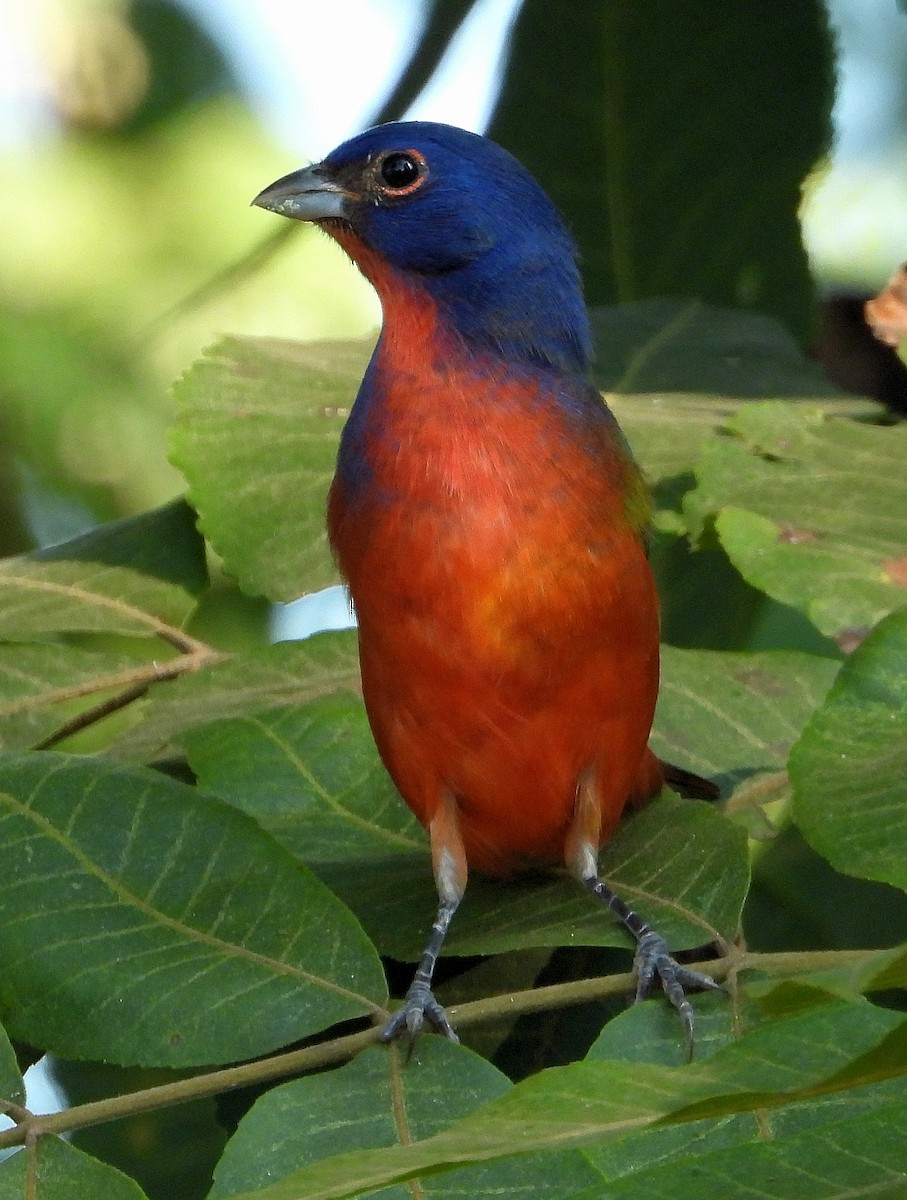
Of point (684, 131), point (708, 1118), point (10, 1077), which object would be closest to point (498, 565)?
point (10, 1077)

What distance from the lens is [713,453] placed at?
3.12 m

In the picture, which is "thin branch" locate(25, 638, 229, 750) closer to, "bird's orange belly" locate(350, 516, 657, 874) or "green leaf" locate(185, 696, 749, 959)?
"green leaf" locate(185, 696, 749, 959)

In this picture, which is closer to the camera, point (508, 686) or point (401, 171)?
point (508, 686)

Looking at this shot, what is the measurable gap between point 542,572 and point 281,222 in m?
2.20

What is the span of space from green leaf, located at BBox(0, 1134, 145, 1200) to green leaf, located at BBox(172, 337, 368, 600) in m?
1.59

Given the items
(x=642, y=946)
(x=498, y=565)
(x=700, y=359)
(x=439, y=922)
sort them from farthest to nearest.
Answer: (x=700, y=359)
(x=498, y=565)
(x=439, y=922)
(x=642, y=946)

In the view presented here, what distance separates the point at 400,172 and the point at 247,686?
1.08m

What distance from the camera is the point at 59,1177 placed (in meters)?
1.75

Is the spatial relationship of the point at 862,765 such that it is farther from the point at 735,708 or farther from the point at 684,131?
the point at 684,131

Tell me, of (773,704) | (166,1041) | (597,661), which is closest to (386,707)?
(597,661)

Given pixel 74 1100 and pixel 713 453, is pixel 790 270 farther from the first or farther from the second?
pixel 74 1100

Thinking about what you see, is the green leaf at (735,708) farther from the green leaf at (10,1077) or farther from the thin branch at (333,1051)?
the green leaf at (10,1077)

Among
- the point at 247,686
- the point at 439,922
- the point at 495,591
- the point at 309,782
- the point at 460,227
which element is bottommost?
the point at 439,922

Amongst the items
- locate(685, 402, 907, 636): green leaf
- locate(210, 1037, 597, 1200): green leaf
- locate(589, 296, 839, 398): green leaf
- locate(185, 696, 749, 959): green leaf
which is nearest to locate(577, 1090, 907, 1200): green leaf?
locate(210, 1037, 597, 1200): green leaf
